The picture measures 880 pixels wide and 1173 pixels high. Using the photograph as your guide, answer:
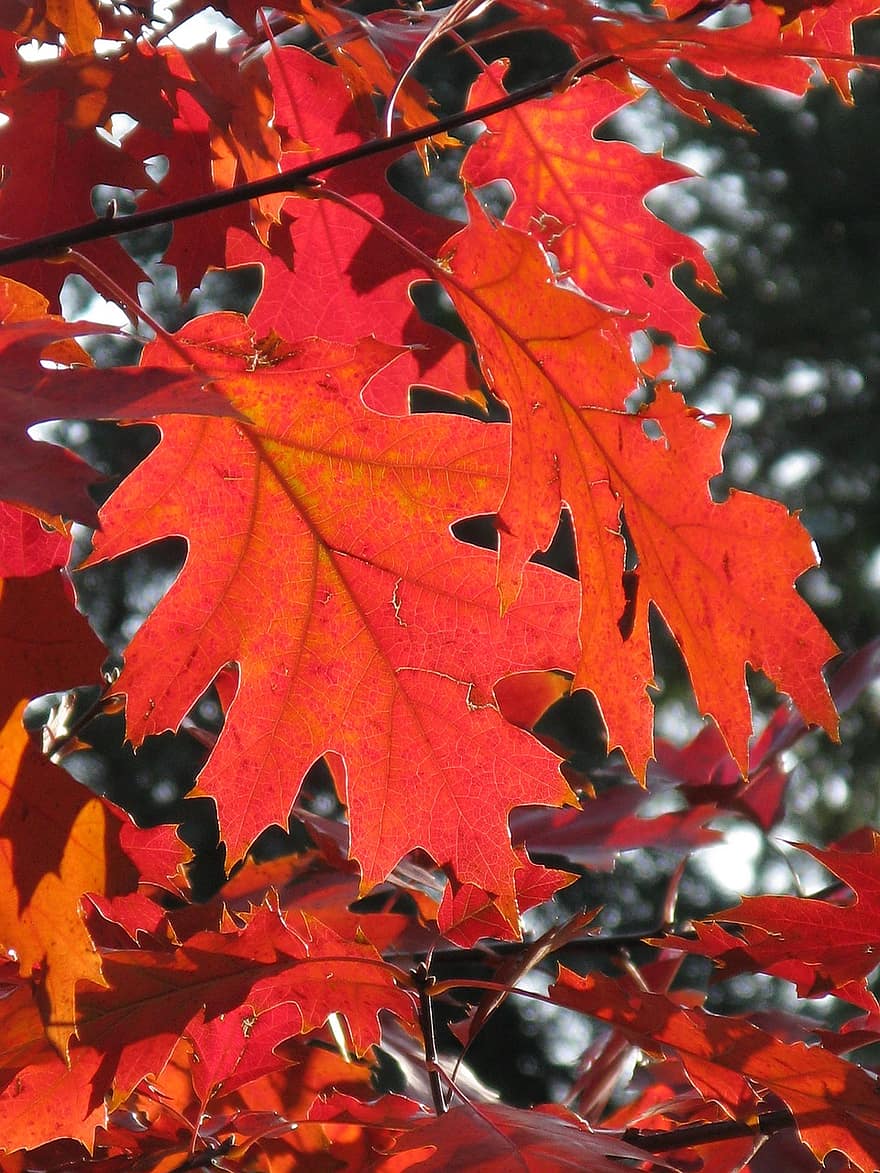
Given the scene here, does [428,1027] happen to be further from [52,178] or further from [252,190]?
[52,178]

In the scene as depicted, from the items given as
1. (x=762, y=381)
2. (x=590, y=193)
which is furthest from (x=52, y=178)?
(x=762, y=381)

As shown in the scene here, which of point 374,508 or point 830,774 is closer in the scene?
point 374,508

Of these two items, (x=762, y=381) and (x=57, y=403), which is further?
(x=762, y=381)

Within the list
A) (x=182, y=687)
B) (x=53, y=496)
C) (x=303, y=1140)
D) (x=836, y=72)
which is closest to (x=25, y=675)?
(x=182, y=687)

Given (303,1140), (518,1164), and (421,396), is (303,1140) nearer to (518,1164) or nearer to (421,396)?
(518,1164)

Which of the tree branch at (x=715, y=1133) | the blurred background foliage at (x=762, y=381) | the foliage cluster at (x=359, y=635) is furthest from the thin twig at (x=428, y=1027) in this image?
the blurred background foliage at (x=762, y=381)

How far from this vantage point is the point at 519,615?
83 centimetres

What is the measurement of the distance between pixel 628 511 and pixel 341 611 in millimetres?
211

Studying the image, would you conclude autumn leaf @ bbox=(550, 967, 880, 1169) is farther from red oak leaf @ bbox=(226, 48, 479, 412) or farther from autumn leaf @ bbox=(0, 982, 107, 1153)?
red oak leaf @ bbox=(226, 48, 479, 412)

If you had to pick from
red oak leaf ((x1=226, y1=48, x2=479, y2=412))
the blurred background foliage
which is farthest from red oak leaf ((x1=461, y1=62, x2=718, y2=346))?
the blurred background foliage

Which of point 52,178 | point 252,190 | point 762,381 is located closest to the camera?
point 252,190

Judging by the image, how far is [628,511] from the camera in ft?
2.71

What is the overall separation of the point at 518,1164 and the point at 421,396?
374cm

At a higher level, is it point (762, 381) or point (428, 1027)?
point (428, 1027)
